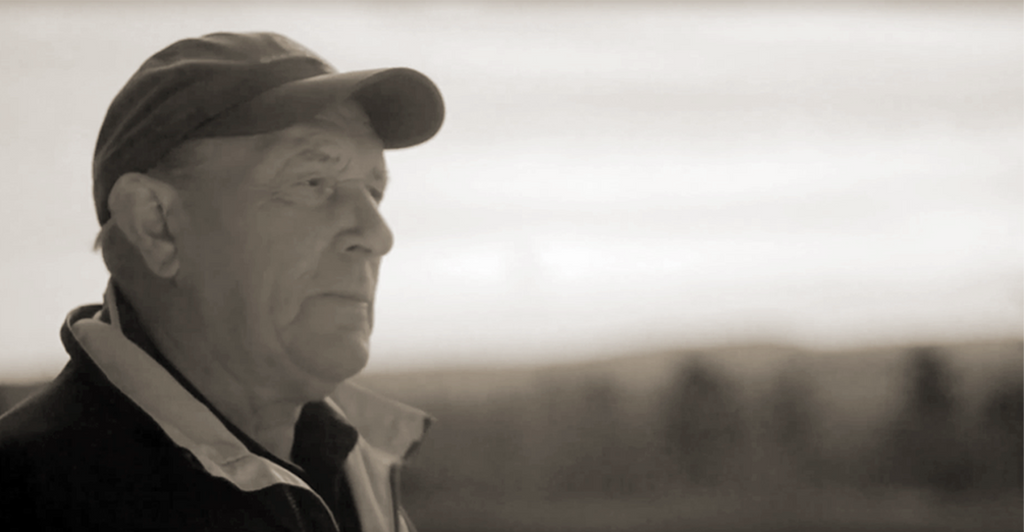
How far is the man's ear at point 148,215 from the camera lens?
909mm

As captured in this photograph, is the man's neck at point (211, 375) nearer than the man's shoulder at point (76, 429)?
No

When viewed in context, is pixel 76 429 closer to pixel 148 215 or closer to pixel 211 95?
pixel 148 215

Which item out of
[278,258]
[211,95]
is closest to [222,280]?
[278,258]

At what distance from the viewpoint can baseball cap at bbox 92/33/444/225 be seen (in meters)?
0.88

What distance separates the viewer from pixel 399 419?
1.17 meters

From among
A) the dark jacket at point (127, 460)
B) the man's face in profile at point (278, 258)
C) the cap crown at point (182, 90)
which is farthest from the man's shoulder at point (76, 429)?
the cap crown at point (182, 90)

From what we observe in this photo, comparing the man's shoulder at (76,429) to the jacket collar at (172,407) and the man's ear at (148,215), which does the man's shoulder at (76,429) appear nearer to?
the jacket collar at (172,407)

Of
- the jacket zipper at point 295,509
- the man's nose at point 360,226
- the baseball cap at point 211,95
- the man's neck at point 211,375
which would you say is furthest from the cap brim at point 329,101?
the jacket zipper at point 295,509

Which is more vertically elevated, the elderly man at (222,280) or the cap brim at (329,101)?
the cap brim at (329,101)

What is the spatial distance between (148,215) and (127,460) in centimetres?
26

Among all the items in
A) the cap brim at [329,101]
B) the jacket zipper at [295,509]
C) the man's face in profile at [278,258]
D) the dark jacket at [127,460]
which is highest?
the cap brim at [329,101]

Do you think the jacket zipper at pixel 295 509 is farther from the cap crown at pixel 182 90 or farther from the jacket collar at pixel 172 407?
the cap crown at pixel 182 90

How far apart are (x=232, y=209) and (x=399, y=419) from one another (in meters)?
0.41

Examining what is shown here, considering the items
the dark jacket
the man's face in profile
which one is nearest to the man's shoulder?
the dark jacket
